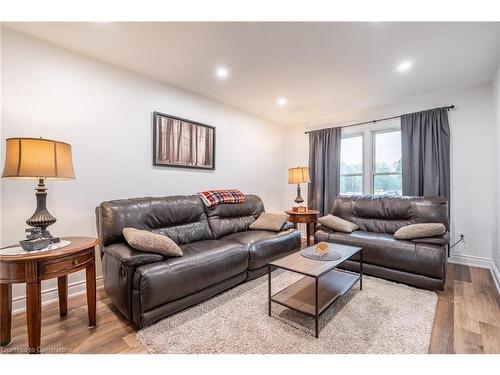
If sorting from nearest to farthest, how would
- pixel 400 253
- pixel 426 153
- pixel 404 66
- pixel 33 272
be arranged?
pixel 33 272
pixel 400 253
pixel 404 66
pixel 426 153

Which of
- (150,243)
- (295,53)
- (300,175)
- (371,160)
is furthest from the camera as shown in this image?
(371,160)

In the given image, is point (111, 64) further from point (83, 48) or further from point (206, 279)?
point (206, 279)

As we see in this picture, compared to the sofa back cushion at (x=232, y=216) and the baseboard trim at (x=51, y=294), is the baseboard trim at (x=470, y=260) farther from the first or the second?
the baseboard trim at (x=51, y=294)

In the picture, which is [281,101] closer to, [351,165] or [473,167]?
[351,165]

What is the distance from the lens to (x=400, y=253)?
243 centimetres

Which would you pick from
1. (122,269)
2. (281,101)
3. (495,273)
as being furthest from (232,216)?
(495,273)

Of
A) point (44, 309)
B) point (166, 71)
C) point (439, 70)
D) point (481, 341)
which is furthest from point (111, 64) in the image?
point (481, 341)

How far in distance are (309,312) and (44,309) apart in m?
2.25

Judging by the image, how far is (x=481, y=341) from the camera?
1.57 m

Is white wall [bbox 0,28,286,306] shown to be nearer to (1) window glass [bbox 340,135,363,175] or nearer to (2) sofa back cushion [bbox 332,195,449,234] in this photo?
(2) sofa back cushion [bbox 332,195,449,234]

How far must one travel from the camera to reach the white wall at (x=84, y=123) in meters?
1.97

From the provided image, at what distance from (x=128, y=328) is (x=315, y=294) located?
141 centimetres

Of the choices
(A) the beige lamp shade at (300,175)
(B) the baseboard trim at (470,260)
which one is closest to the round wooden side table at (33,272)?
(A) the beige lamp shade at (300,175)

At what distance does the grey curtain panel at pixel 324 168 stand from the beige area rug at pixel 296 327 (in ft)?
7.10
